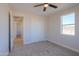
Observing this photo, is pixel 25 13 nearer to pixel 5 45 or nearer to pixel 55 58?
pixel 5 45

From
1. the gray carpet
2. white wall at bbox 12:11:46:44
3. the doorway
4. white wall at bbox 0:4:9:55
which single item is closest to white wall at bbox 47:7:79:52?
the gray carpet

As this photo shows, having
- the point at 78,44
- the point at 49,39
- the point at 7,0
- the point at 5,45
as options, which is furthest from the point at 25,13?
the point at 7,0

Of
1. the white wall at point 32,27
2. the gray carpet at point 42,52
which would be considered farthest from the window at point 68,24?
the white wall at point 32,27

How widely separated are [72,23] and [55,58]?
13.6ft

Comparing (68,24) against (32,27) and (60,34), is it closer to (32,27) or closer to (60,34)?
(60,34)

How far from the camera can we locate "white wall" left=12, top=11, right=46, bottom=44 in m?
5.90

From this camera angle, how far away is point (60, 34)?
18.0ft

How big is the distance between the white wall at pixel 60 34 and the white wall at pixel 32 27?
0.54 metres

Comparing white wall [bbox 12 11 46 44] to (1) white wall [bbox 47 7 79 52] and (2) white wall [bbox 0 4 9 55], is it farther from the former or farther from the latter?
(2) white wall [bbox 0 4 9 55]

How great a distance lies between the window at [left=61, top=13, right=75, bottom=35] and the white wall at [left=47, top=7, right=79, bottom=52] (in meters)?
0.19

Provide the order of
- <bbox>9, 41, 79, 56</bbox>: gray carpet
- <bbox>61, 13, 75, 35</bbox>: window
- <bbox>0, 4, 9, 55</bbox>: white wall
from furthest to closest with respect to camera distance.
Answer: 1. <bbox>61, 13, 75, 35</bbox>: window
2. <bbox>9, 41, 79, 56</bbox>: gray carpet
3. <bbox>0, 4, 9, 55</bbox>: white wall

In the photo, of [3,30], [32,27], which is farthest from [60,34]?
[3,30]

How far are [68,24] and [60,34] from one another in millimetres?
733

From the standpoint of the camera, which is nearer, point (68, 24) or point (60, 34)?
point (68, 24)
